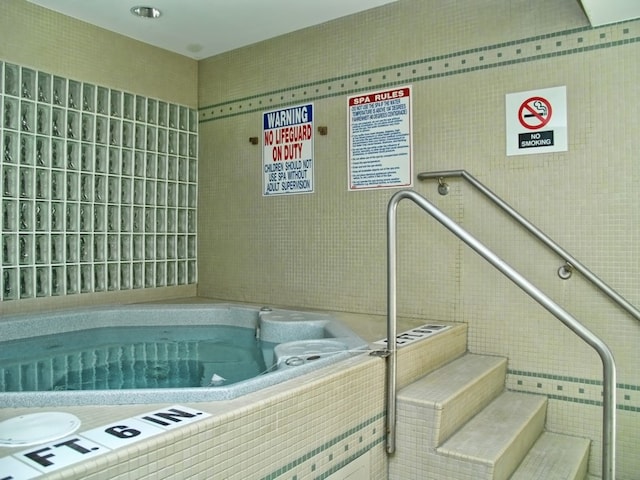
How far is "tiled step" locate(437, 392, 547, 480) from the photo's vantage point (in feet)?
6.01

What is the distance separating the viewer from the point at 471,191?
298 centimetres

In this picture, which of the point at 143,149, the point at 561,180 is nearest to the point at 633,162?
the point at 561,180

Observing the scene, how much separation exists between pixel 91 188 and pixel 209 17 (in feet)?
4.82

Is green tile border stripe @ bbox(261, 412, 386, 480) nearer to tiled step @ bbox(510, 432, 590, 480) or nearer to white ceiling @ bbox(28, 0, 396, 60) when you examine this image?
tiled step @ bbox(510, 432, 590, 480)

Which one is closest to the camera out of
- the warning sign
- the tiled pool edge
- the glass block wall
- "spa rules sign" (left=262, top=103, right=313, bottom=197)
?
the tiled pool edge

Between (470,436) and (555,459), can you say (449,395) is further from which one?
(555,459)

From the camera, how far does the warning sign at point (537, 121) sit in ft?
8.87

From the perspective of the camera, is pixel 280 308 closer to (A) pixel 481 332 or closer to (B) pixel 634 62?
(A) pixel 481 332

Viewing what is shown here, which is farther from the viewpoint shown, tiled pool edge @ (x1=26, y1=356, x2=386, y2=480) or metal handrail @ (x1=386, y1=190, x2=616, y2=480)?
metal handrail @ (x1=386, y1=190, x2=616, y2=480)

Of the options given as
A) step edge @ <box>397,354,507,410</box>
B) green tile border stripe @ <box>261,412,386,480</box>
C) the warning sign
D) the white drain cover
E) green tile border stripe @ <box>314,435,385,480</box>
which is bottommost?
green tile border stripe @ <box>314,435,385,480</box>

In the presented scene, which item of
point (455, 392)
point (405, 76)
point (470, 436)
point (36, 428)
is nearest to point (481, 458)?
point (470, 436)

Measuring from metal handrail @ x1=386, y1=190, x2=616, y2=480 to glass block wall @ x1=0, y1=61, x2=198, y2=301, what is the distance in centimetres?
249

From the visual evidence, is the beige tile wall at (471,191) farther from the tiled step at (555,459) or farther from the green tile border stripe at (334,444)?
the green tile border stripe at (334,444)

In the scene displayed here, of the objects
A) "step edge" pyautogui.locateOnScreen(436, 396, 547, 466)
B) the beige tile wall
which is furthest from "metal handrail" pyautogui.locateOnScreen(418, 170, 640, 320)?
"step edge" pyautogui.locateOnScreen(436, 396, 547, 466)
